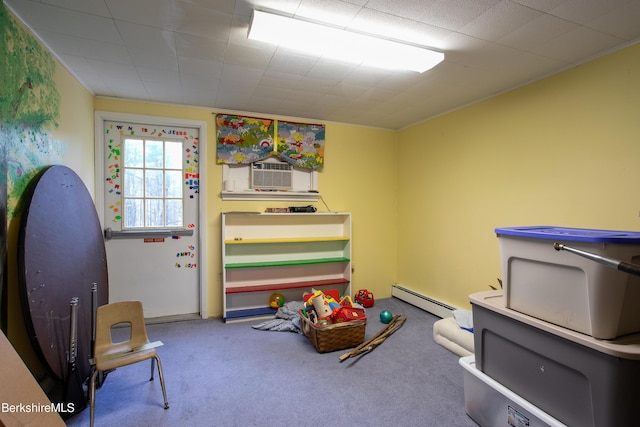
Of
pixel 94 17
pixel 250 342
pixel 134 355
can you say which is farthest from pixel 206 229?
pixel 94 17

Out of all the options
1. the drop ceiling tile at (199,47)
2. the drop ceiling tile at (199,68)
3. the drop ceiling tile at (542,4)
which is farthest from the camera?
the drop ceiling tile at (199,68)

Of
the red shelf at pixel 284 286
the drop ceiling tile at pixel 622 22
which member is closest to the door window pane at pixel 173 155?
the red shelf at pixel 284 286

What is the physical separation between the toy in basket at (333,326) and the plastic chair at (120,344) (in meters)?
1.21

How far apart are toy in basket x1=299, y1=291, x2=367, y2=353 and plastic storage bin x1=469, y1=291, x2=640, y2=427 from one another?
114 centimetres

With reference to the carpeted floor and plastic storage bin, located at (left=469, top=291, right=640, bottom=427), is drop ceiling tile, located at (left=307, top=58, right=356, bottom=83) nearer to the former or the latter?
plastic storage bin, located at (left=469, top=291, right=640, bottom=427)

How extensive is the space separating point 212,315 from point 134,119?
7.63ft

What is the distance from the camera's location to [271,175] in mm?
3654

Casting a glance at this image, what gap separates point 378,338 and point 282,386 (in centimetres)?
110

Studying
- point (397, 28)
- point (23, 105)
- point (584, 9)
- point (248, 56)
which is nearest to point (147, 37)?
point (248, 56)

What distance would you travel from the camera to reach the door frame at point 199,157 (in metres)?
3.04

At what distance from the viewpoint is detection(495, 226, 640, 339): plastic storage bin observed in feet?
3.76

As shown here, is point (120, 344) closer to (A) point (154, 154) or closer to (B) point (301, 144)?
(A) point (154, 154)

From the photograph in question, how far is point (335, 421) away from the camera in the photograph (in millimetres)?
1782

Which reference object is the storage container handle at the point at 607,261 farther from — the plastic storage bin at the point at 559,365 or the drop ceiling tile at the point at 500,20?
the drop ceiling tile at the point at 500,20
